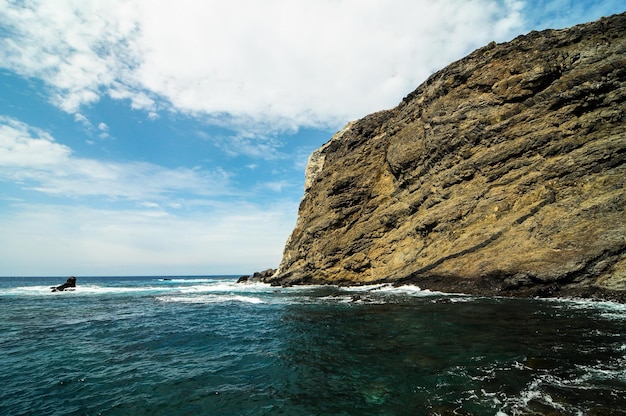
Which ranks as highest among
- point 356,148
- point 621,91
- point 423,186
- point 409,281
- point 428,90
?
point 428,90

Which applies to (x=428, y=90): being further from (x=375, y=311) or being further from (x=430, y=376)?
(x=430, y=376)

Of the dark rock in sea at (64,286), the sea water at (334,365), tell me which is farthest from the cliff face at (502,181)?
the dark rock in sea at (64,286)

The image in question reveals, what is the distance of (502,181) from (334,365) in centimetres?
3362

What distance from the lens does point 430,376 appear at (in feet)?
36.0

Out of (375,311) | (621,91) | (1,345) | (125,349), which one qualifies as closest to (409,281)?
(375,311)

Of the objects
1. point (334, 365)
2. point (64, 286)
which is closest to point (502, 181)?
point (334, 365)

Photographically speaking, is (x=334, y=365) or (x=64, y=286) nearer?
(x=334, y=365)

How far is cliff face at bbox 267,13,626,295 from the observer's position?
2914cm

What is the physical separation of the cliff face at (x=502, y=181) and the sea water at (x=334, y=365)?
8.14 m

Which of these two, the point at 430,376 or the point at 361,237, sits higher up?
the point at 361,237

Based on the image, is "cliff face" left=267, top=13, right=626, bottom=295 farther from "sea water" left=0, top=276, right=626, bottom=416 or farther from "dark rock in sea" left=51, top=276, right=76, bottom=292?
"dark rock in sea" left=51, top=276, right=76, bottom=292

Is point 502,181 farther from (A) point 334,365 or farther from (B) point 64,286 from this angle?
(B) point 64,286

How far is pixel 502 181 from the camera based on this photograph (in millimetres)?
37156

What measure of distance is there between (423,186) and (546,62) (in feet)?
66.7
